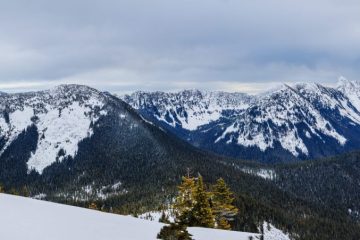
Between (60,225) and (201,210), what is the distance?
1311 inches

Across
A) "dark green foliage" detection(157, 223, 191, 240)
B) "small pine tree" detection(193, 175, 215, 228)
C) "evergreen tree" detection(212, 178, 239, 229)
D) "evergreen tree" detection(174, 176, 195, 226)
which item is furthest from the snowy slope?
"evergreen tree" detection(212, 178, 239, 229)

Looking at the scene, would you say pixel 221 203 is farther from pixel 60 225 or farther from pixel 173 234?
pixel 60 225

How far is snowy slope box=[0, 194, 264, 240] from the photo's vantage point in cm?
2273

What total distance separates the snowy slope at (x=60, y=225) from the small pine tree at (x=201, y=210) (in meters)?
20.9

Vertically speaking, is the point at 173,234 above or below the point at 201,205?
above

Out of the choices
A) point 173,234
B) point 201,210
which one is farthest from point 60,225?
point 201,210

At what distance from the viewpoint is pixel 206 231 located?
38.5m

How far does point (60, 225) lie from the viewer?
2597cm

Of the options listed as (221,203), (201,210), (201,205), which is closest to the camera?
(201,210)

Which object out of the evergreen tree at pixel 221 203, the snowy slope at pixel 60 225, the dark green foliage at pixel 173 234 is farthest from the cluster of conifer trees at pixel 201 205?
the snowy slope at pixel 60 225

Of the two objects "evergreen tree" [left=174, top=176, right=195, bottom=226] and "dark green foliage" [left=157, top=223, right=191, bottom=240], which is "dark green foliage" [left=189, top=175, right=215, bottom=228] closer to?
"evergreen tree" [left=174, top=176, right=195, bottom=226]

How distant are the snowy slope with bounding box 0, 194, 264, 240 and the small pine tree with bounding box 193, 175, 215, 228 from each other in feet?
68.4

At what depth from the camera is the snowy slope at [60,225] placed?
74.6 ft

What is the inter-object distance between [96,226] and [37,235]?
6.06 metres
